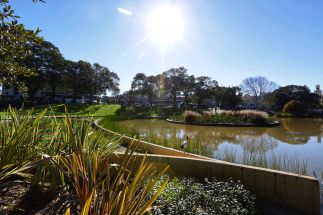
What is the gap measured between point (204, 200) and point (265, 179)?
0.99 meters

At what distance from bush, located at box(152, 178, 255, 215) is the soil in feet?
2.87

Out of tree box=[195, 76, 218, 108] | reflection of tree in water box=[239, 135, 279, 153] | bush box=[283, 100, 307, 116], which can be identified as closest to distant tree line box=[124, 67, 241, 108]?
tree box=[195, 76, 218, 108]

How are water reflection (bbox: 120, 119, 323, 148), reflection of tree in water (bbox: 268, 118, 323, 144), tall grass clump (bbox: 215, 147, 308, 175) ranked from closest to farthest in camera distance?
tall grass clump (bbox: 215, 147, 308, 175) → water reflection (bbox: 120, 119, 323, 148) → reflection of tree in water (bbox: 268, 118, 323, 144)

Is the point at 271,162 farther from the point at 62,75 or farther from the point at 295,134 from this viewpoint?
the point at 62,75

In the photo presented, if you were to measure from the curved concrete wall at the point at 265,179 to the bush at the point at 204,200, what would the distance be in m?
0.31

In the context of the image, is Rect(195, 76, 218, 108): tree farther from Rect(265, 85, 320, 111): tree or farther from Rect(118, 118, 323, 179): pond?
Rect(118, 118, 323, 179): pond

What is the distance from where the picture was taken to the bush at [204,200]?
7.74ft

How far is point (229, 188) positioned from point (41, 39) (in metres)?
2.55

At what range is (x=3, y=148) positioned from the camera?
2.24 metres

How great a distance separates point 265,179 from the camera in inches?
120

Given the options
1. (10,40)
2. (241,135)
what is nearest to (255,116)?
(241,135)

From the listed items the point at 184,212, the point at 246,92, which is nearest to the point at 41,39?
the point at 184,212

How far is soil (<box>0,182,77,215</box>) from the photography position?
2125 mm

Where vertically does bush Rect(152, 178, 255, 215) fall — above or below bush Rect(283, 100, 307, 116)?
below
